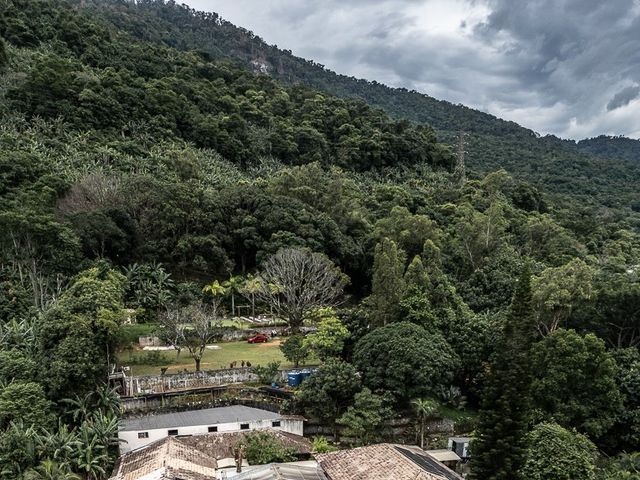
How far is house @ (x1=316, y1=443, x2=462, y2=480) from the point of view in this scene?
1459cm

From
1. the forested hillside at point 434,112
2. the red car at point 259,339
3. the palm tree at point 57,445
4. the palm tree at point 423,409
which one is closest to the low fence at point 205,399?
the palm tree at point 57,445

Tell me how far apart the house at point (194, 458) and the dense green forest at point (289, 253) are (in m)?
1.36

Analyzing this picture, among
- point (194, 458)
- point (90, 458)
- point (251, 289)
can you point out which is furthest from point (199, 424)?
point (251, 289)

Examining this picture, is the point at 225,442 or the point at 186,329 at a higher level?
the point at 186,329

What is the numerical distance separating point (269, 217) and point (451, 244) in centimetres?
1407

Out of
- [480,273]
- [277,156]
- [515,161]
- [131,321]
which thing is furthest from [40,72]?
[515,161]

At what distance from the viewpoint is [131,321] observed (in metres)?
28.8

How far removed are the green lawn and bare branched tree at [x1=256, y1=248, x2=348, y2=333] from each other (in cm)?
263

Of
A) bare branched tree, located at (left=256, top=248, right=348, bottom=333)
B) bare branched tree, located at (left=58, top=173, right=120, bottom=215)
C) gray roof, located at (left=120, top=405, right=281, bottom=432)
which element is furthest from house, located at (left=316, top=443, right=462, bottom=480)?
bare branched tree, located at (left=58, top=173, right=120, bottom=215)

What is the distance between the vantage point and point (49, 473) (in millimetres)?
14961

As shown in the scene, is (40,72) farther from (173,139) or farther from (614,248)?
(614,248)

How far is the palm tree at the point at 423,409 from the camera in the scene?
771 inches

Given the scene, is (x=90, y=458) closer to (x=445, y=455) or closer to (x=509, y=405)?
(x=445, y=455)

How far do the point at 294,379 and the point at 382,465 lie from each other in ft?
24.9
